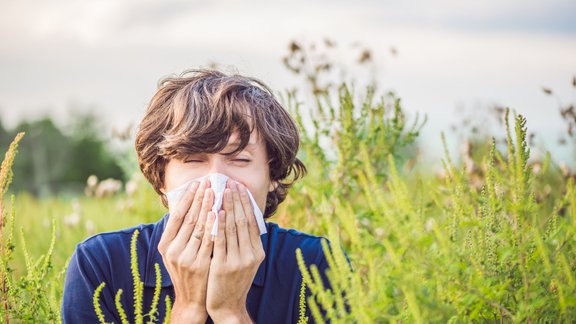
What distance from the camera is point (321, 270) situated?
2750 millimetres

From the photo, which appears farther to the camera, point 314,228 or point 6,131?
point 6,131

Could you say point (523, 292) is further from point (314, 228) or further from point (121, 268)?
point (314, 228)

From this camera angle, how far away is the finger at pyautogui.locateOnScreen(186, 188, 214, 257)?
7.79ft

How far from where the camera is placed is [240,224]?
2.41 metres

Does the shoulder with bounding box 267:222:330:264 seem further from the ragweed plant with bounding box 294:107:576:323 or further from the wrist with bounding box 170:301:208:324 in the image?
the ragweed plant with bounding box 294:107:576:323

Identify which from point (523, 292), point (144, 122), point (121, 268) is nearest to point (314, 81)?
point (144, 122)

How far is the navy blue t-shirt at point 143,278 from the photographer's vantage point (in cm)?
251

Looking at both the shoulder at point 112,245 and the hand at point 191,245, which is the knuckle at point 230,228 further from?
the shoulder at point 112,245

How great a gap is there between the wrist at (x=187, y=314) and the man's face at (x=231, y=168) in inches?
17.7

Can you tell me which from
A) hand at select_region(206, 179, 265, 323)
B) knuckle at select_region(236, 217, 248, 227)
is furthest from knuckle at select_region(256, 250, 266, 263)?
knuckle at select_region(236, 217, 248, 227)

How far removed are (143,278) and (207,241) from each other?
0.36 meters

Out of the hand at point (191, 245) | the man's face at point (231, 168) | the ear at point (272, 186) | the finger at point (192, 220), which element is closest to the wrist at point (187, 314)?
the hand at point (191, 245)

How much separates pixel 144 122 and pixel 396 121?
1.56m

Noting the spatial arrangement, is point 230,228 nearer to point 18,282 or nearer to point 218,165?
point 218,165
